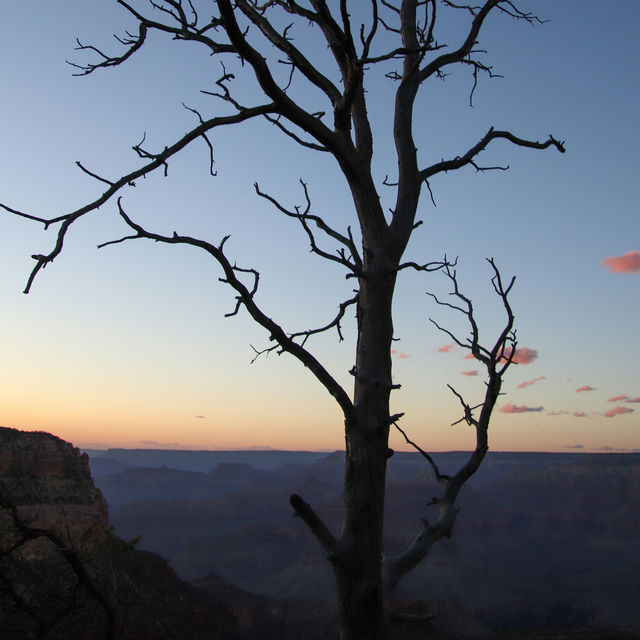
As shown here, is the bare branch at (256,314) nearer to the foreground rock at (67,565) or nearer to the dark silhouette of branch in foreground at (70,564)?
the dark silhouette of branch in foreground at (70,564)

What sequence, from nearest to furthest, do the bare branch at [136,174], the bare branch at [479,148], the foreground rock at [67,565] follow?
1. the bare branch at [136,174]
2. the bare branch at [479,148]
3. the foreground rock at [67,565]

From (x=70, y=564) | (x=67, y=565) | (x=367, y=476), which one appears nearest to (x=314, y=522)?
(x=367, y=476)

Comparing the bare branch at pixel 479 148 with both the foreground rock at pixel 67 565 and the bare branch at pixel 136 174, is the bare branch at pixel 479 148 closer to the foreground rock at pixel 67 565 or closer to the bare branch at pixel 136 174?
the bare branch at pixel 136 174

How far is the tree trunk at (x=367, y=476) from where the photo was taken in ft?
7.11

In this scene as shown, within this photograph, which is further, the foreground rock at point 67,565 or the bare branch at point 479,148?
the foreground rock at point 67,565

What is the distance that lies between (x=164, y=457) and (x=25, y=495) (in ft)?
447

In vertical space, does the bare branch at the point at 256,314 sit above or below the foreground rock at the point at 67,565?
above

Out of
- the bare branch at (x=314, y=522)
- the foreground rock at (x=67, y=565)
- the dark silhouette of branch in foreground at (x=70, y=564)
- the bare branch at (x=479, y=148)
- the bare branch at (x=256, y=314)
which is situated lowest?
the foreground rock at (x=67, y=565)

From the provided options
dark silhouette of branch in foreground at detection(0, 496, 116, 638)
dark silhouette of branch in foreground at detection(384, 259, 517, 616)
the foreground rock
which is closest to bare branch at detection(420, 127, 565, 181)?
dark silhouette of branch in foreground at detection(384, 259, 517, 616)

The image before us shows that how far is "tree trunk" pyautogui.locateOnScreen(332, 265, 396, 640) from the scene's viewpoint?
217 centimetres

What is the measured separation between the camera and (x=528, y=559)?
277 feet

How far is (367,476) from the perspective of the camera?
2.24m

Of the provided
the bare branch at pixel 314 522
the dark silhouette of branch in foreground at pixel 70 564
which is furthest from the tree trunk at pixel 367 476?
the dark silhouette of branch in foreground at pixel 70 564

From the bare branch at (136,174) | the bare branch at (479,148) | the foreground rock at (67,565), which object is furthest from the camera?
the foreground rock at (67,565)
